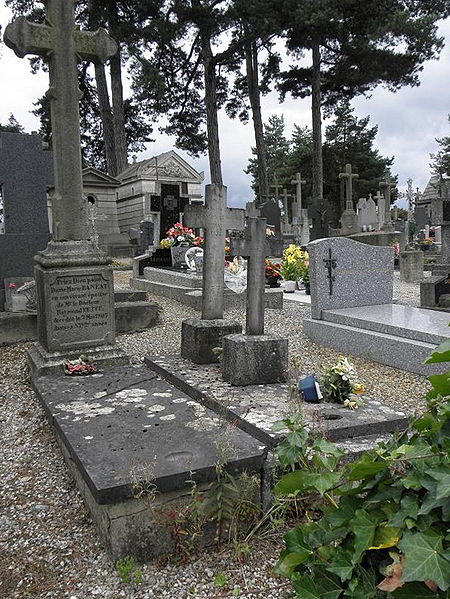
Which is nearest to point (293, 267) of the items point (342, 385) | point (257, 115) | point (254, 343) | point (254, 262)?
point (254, 262)

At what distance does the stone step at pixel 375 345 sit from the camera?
207 inches

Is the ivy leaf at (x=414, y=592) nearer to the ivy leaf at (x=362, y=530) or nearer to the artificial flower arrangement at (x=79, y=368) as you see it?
the ivy leaf at (x=362, y=530)

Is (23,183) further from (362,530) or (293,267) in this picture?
(362,530)

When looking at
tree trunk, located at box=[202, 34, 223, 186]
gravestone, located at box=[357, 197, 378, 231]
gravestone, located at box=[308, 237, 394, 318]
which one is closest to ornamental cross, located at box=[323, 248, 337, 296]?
gravestone, located at box=[308, 237, 394, 318]

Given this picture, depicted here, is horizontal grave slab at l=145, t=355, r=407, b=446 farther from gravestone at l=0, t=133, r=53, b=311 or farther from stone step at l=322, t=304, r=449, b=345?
gravestone at l=0, t=133, r=53, b=311

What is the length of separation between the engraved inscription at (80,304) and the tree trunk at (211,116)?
1892 centimetres

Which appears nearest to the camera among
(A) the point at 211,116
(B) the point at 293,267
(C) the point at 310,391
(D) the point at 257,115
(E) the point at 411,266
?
(C) the point at 310,391

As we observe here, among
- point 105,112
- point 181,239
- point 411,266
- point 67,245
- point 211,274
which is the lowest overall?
point 411,266

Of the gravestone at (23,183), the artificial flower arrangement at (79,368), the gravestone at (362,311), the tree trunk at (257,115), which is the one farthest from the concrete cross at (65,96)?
the tree trunk at (257,115)

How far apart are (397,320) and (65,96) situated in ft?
13.9

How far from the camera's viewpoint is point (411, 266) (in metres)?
12.7

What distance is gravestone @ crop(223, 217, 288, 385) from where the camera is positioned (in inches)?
154

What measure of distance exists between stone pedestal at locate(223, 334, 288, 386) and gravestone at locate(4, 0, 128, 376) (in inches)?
63.0

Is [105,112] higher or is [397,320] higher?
[105,112]
